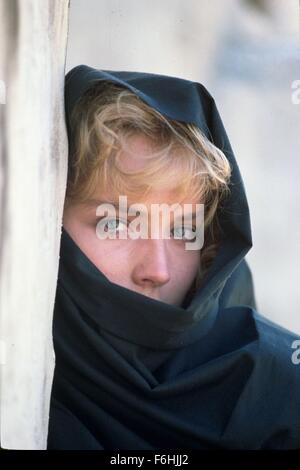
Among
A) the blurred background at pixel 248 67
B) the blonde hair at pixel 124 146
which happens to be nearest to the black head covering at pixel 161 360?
the blonde hair at pixel 124 146

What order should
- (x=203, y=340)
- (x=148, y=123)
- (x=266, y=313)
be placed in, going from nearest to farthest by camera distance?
(x=148, y=123), (x=203, y=340), (x=266, y=313)

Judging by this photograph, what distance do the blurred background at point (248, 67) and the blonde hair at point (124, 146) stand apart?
31 centimetres

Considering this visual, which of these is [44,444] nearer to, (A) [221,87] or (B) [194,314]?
(B) [194,314]

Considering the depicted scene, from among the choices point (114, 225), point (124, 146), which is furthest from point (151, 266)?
point (124, 146)

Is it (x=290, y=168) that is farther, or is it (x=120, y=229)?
(x=290, y=168)

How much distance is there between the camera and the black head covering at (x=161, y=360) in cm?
136

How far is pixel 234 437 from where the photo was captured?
1.42 m

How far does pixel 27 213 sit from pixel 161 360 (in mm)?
391

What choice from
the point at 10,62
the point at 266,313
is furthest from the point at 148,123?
the point at 266,313

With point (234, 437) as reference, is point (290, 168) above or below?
above

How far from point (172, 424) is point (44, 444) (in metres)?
0.23

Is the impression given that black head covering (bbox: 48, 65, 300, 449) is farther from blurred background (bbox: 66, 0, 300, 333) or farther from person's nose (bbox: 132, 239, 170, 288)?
blurred background (bbox: 66, 0, 300, 333)

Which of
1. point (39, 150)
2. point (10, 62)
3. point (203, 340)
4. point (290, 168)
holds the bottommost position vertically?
point (203, 340)

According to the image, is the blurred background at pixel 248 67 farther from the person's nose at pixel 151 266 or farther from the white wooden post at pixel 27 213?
the person's nose at pixel 151 266
